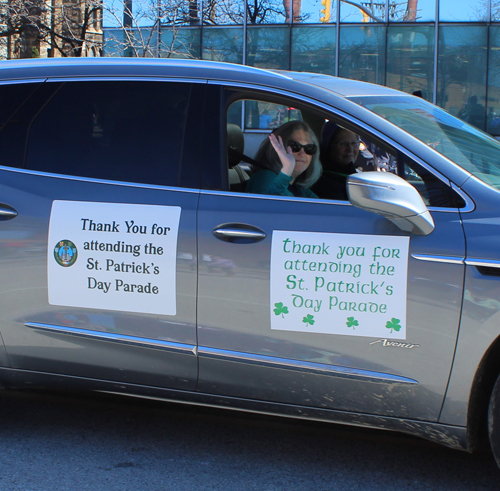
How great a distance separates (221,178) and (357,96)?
69 centimetres

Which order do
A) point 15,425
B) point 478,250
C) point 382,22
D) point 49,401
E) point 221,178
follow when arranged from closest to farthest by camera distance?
point 478,250
point 221,178
point 15,425
point 49,401
point 382,22

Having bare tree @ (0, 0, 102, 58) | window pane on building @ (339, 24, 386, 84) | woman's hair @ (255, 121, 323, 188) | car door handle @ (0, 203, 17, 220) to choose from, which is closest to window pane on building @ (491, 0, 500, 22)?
window pane on building @ (339, 24, 386, 84)

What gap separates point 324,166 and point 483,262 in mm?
1645

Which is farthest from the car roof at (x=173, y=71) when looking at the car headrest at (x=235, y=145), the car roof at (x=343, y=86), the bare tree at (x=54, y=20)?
the bare tree at (x=54, y=20)

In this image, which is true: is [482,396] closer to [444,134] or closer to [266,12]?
[444,134]

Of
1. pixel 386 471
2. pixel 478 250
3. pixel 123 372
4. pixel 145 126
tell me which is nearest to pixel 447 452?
pixel 386 471

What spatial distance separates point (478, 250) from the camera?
2627 mm

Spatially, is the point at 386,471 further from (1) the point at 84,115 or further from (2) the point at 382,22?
(2) the point at 382,22

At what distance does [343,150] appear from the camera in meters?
4.18

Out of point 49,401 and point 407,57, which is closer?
point 49,401

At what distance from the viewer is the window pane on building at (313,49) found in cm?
1834

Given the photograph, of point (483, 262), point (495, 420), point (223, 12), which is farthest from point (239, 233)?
point (223, 12)

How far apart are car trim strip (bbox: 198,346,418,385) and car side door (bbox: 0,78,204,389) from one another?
12cm

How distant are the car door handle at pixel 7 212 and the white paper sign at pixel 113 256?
0.63 feet
